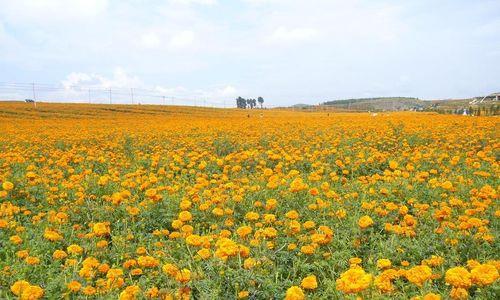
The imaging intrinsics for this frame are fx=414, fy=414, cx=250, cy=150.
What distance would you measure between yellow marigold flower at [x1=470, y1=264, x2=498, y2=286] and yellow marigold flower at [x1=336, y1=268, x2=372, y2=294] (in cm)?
55

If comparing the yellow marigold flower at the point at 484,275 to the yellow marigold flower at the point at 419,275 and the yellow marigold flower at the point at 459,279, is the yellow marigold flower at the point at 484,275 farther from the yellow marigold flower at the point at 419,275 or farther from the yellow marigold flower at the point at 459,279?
the yellow marigold flower at the point at 419,275

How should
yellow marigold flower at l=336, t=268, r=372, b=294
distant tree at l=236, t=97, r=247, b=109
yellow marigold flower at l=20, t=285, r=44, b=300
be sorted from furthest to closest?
1. distant tree at l=236, t=97, r=247, b=109
2. yellow marigold flower at l=20, t=285, r=44, b=300
3. yellow marigold flower at l=336, t=268, r=372, b=294

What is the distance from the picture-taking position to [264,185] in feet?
18.3

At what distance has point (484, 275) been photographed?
214cm

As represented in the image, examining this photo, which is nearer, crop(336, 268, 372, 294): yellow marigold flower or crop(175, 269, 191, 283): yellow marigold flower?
crop(336, 268, 372, 294): yellow marigold flower

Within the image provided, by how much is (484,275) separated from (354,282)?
68cm

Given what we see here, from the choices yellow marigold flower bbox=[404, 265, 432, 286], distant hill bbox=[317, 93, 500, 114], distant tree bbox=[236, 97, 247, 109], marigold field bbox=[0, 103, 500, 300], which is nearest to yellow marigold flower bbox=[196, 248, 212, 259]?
marigold field bbox=[0, 103, 500, 300]

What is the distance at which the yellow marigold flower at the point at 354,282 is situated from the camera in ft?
6.75

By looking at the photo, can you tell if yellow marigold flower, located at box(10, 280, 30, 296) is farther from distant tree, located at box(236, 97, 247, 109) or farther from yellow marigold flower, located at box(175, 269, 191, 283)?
distant tree, located at box(236, 97, 247, 109)

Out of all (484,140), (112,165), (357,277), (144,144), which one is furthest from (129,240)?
(484,140)

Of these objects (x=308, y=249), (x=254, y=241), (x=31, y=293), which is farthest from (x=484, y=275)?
(x=31, y=293)

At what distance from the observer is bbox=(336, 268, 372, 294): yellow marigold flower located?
6.75 ft

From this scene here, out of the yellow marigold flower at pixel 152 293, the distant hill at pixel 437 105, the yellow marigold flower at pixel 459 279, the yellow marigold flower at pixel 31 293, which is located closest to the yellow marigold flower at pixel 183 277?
the yellow marigold flower at pixel 152 293

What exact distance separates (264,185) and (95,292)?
3.16 meters
